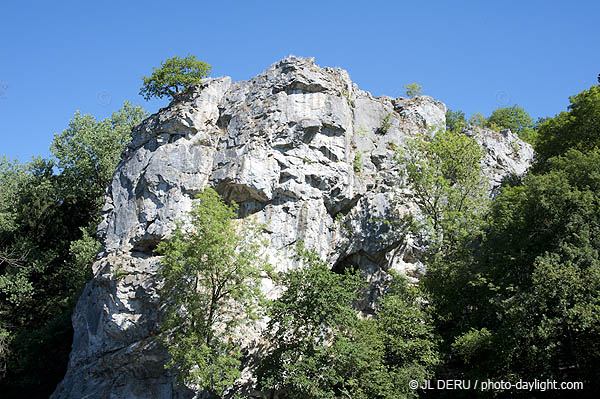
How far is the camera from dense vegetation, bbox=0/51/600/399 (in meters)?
17.7

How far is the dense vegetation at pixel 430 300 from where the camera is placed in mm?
17734

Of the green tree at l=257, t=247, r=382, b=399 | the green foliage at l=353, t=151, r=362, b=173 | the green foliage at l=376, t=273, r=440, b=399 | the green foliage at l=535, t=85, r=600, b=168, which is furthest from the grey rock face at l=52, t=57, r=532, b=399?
the green foliage at l=535, t=85, r=600, b=168

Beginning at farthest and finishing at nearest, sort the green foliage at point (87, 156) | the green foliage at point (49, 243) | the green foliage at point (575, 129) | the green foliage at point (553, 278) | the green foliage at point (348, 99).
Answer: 1. the green foliage at point (87, 156)
2. the green foliage at point (348, 99)
3. the green foliage at point (49, 243)
4. the green foliage at point (575, 129)
5. the green foliage at point (553, 278)

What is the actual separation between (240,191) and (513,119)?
117 feet

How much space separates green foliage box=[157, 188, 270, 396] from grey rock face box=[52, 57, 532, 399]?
1939 millimetres

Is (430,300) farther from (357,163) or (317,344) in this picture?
(357,163)

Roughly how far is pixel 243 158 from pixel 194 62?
830cm

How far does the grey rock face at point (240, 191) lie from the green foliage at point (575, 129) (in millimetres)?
8344

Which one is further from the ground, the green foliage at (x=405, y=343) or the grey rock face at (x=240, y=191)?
the grey rock face at (x=240, y=191)

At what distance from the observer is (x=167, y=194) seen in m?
25.2

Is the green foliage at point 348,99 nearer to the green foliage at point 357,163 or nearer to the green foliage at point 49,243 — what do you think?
the green foliage at point 357,163

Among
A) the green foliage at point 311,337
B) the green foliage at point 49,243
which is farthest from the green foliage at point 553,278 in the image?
the green foliage at point 49,243

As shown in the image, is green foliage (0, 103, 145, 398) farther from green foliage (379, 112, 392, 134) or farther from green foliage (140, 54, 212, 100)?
green foliage (379, 112, 392, 134)

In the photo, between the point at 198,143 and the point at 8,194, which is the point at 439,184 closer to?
the point at 198,143
